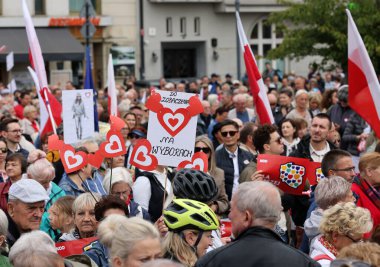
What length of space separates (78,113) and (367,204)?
16.2 ft

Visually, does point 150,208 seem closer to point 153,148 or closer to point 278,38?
point 153,148

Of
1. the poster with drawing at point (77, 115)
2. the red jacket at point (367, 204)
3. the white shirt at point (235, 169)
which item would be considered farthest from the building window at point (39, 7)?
the red jacket at point (367, 204)

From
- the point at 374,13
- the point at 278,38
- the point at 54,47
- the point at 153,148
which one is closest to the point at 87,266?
the point at 153,148

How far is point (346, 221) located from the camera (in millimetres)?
6402

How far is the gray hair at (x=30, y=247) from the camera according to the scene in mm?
5418

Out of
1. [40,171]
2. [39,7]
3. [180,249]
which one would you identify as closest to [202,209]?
[180,249]

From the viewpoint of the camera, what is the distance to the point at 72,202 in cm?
785

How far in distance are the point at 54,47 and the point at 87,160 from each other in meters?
29.2

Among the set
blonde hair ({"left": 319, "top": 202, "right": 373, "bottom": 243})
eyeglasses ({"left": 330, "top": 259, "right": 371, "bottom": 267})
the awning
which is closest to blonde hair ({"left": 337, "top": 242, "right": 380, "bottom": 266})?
eyeglasses ({"left": 330, "top": 259, "right": 371, "bottom": 267})

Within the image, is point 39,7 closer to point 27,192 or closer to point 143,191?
point 143,191

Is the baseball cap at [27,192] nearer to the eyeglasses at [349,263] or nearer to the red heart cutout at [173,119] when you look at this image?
the red heart cutout at [173,119]

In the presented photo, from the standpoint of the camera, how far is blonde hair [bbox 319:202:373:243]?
640 centimetres

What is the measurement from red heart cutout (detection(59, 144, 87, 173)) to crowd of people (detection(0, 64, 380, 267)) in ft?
0.50

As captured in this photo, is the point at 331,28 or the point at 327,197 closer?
the point at 327,197
